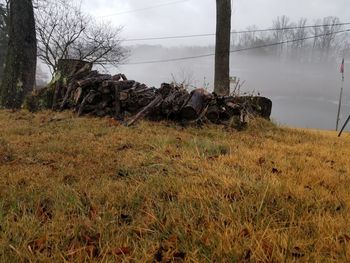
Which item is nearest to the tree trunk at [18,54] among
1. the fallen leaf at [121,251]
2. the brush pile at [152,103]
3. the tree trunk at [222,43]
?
the brush pile at [152,103]

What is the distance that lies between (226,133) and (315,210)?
3584mm

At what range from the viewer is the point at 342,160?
4.43 meters

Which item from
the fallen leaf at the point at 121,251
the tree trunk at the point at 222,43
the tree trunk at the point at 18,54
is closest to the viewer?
the fallen leaf at the point at 121,251

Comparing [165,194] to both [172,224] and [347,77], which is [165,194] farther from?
[347,77]

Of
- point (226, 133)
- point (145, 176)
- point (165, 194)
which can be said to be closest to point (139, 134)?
point (226, 133)

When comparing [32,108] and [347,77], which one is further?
[347,77]

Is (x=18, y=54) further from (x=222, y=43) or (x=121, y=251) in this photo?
(x=121, y=251)

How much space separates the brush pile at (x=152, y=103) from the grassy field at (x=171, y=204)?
222 cm

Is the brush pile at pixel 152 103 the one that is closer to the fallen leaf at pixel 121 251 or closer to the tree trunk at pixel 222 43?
the tree trunk at pixel 222 43

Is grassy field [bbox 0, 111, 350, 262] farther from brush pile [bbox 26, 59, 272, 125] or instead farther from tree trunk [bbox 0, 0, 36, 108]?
tree trunk [bbox 0, 0, 36, 108]

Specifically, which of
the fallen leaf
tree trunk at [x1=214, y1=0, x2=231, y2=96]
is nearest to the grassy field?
the fallen leaf

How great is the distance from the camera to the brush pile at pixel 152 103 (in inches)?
267

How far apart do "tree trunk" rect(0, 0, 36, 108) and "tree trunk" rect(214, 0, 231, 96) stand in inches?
196

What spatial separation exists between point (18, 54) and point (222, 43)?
5390mm
